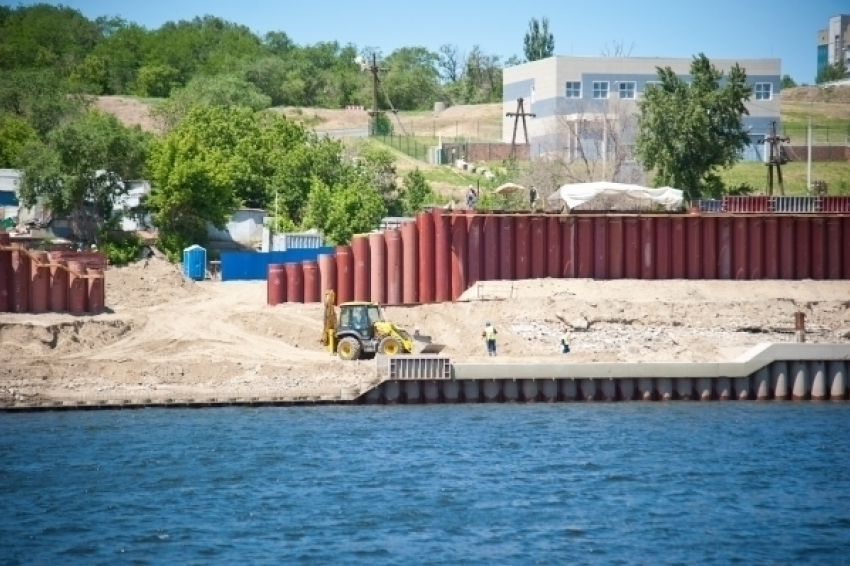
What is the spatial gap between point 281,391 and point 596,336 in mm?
11575

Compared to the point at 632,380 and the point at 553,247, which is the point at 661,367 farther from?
the point at 553,247

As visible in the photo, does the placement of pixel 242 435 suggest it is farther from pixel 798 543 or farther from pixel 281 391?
pixel 798 543

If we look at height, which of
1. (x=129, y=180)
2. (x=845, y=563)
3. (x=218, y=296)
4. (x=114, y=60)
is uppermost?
(x=114, y=60)

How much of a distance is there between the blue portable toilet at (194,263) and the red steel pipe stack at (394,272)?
13082mm

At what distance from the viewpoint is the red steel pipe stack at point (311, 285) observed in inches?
2244

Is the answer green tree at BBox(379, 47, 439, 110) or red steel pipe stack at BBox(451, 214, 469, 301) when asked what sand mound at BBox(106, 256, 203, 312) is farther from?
green tree at BBox(379, 47, 439, 110)

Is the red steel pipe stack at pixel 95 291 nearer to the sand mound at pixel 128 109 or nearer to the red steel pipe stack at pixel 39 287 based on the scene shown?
the red steel pipe stack at pixel 39 287

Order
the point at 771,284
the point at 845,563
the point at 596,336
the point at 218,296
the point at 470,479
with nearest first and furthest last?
the point at 845,563, the point at 470,479, the point at 596,336, the point at 771,284, the point at 218,296

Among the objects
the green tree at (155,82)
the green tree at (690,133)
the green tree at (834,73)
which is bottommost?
the green tree at (690,133)

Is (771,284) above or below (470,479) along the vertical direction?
above

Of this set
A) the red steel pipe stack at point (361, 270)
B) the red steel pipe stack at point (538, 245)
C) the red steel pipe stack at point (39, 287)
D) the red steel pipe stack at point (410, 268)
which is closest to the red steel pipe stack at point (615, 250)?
the red steel pipe stack at point (538, 245)

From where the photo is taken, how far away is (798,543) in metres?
32.2

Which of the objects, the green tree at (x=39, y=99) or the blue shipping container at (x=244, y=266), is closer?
the blue shipping container at (x=244, y=266)

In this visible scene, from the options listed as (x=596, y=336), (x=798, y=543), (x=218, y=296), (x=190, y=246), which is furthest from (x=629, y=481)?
(x=190, y=246)
